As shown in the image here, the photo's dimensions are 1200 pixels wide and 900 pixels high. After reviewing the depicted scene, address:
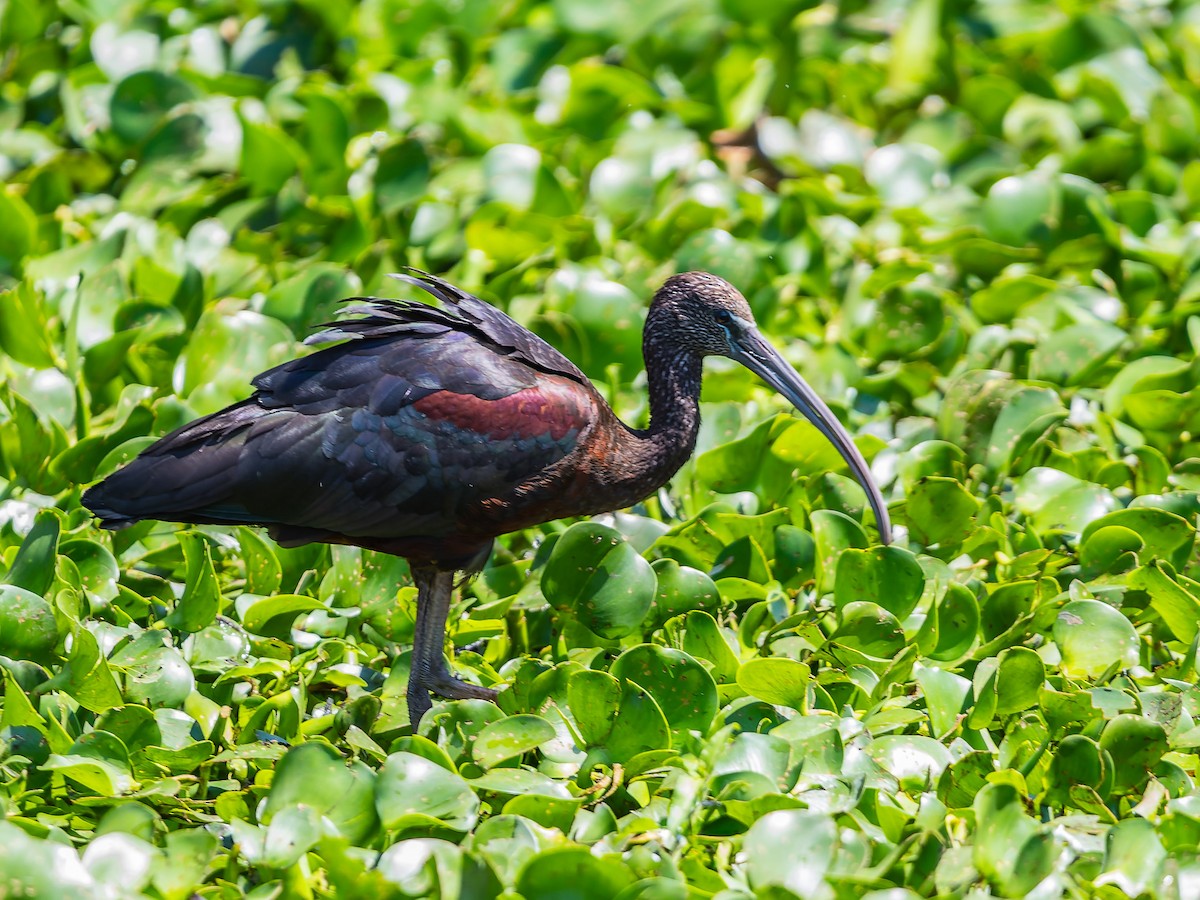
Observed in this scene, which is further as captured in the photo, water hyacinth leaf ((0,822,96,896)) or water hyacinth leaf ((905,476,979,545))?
water hyacinth leaf ((905,476,979,545))

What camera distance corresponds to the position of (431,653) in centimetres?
505

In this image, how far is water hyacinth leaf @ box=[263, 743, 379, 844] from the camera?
4141mm

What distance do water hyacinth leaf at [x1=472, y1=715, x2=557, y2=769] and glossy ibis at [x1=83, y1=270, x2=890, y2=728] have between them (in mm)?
560

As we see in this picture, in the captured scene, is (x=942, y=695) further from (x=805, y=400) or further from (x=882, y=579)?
(x=805, y=400)

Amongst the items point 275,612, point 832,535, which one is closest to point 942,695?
point 832,535

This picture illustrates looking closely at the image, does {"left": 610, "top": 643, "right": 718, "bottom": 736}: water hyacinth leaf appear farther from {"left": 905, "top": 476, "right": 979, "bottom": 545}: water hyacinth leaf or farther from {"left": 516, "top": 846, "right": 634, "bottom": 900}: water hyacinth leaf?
{"left": 905, "top": 476, "right": 979, "bottom": 545}: water hyacinth leaf

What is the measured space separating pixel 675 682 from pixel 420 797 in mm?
861

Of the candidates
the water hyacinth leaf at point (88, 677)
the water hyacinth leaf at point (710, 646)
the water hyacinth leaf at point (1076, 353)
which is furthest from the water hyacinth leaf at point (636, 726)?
the water hyacinth leaf at point (1076, 353)

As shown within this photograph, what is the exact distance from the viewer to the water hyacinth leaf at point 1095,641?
16.3 ft

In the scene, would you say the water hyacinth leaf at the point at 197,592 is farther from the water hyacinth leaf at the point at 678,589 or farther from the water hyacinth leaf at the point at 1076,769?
the water hyacinth leaf at the point at 1076,769

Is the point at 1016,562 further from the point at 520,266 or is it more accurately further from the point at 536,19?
the point at 536,19

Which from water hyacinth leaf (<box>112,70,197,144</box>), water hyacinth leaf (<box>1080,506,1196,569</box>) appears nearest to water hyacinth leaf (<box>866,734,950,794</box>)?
water hyacinth leaf (<box>1080,506,1196,569</box>)

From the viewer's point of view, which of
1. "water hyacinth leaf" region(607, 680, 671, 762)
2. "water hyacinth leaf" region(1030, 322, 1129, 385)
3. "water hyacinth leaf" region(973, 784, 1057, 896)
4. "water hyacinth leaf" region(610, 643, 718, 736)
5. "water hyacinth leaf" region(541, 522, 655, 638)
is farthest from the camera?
"water hyacinth leaf" region(1030, 322, 1129, 385)

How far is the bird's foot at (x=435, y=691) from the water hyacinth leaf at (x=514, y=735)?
19.9 inches
